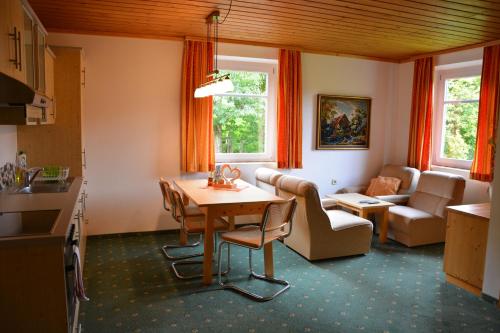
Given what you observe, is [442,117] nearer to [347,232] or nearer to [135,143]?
[347,232]

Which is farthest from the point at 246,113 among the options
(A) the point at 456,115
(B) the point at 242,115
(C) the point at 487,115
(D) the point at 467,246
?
(D) the point at 467,246

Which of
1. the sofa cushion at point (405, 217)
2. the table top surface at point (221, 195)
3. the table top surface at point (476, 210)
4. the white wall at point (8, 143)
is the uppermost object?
the white wall at point (8, 143)

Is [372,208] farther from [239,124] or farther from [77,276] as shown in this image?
[77,276]

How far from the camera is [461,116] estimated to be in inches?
208

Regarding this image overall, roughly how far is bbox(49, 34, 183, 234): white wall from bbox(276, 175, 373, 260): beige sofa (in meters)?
1.63

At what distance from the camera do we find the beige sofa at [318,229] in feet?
13.0

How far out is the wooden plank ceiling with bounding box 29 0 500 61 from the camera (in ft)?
11.5

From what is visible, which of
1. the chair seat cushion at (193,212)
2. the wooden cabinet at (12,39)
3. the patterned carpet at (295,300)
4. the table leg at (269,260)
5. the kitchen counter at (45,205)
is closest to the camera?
the kitchen counter at (45,205)

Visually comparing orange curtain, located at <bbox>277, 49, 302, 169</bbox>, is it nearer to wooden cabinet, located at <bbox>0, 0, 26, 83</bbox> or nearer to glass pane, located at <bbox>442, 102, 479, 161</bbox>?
glass pane, located at <bbox>442, 102, 479, 161</bbox>

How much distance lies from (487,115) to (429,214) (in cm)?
136

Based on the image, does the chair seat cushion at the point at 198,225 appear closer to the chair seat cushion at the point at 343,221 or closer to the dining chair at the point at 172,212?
the dining chair at the point at 172,212

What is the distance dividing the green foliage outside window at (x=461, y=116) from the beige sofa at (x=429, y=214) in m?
0.65

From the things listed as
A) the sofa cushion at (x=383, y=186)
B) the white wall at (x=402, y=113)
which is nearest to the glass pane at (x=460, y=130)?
the white wall at (x=402, y=113)

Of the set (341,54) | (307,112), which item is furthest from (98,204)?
(341,54)
